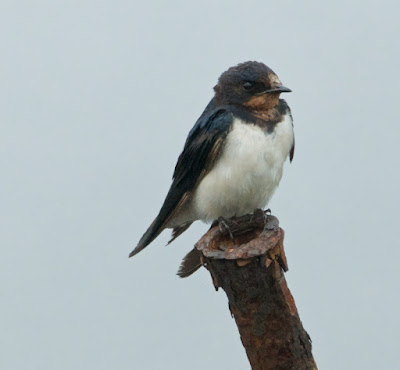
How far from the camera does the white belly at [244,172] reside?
3.31 m

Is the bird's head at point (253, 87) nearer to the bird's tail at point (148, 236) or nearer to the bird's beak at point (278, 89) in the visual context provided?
the bird's beak at point (278, 89)

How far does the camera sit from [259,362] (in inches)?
104

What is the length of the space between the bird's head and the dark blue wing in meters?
0.09

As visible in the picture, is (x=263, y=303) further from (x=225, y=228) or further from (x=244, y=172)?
(x=244, y=172)

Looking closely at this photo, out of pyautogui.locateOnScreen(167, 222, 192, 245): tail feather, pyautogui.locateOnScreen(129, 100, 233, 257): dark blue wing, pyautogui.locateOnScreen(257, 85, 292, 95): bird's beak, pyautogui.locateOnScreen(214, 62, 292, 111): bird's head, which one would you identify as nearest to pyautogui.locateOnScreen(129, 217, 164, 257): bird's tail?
pyautogui.locateOnScreen(129, 100, 233, 257): dark blue wing

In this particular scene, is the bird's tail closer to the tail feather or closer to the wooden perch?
the tail feather

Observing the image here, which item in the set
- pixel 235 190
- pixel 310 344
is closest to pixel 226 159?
pixel 235 190

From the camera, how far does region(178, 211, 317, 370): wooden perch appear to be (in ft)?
8.52

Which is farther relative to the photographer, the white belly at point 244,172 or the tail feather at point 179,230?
the tail feather at point 179,230

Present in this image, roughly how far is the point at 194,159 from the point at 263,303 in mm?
962

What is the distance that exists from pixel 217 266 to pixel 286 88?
0.97 meters

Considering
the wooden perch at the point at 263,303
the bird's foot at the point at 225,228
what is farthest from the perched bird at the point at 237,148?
the wooden perch at the point at 263,303

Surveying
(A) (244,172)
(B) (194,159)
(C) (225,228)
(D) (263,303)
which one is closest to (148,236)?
(B) (194,159)

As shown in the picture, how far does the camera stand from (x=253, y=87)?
3.37 meters
